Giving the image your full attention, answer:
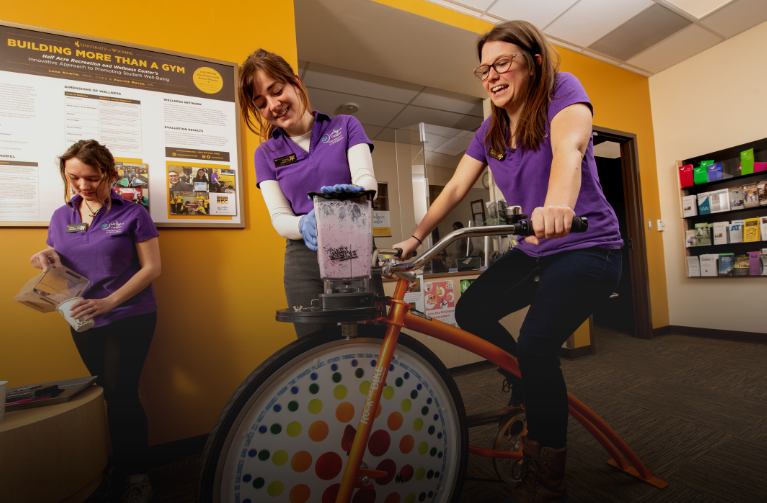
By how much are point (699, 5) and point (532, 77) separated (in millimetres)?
3417

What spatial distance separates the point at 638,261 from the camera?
373 centimetres

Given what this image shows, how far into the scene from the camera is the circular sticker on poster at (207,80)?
1.86m

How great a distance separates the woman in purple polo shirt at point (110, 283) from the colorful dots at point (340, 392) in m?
1.11

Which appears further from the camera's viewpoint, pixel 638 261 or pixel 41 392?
pixel 638 261

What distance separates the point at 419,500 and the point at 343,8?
2.76m

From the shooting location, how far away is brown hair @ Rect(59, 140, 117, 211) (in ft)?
4.64

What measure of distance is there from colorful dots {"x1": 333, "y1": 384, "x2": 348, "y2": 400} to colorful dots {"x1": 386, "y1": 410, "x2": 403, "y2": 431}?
136mm

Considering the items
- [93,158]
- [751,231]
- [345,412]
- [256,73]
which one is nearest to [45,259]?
[93,158]

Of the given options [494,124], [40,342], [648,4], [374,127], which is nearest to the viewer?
[494,124]

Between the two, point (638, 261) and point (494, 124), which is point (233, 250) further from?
point (638, 261)

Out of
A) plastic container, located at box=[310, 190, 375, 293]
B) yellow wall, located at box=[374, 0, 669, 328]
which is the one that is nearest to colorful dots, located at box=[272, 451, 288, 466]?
plastic container, located at box=[310, 190, 375, 293]

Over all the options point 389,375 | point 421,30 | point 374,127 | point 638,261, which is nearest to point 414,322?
point 389,375

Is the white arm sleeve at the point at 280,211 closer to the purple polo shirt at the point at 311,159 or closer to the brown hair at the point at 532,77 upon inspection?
the purple polo shirt at the point at 311,159

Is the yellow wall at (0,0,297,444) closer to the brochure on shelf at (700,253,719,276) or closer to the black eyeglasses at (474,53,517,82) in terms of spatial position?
the black eyeglasses at (474,53,517,82)
